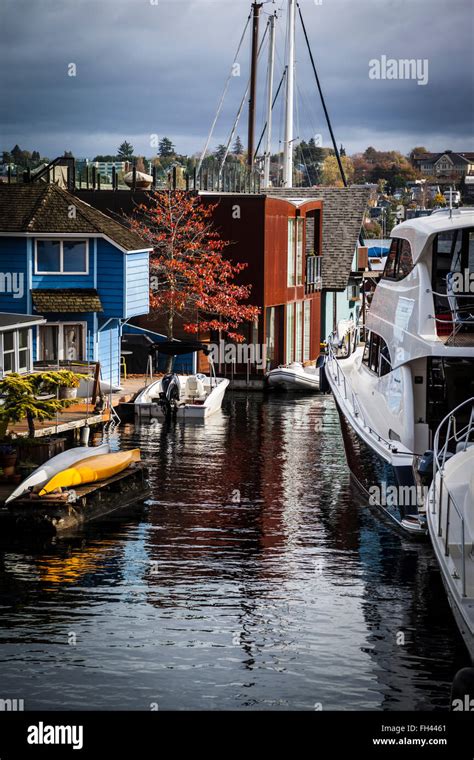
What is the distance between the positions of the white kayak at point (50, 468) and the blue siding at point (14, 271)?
14419mm

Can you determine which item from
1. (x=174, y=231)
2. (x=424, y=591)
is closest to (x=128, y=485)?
(x=424, y=591)

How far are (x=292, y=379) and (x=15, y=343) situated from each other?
16.2 metres

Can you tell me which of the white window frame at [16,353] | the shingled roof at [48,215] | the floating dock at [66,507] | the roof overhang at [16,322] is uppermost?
the shingled roof at [48,215]

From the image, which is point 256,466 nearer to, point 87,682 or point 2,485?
point 2,485

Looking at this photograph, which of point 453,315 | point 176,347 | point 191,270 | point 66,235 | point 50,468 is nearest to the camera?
point 453,315

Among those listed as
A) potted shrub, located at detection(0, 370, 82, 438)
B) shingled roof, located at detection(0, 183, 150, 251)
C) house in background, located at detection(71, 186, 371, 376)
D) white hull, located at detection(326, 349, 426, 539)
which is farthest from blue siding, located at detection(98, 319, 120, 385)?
white hull, located at detection(326, 349, 426, 539)

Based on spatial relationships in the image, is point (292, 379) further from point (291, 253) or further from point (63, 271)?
point (63, 271)

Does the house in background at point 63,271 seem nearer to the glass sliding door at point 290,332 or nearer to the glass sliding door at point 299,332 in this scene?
the glass sliding door at point 290,332

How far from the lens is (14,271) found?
4391 centimetres

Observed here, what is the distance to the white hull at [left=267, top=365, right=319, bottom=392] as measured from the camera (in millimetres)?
50781

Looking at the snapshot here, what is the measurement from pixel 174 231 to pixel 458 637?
1326 inches

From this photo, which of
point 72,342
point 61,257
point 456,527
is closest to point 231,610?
point 456,527

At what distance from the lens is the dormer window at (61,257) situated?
145 feet

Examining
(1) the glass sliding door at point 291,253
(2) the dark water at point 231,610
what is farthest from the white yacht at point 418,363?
(1) the glass sliding door at point 291,253
